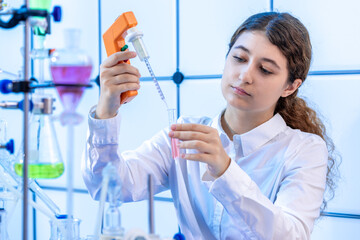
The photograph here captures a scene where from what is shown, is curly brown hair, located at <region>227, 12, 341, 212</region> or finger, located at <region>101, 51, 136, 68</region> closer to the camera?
finger, located at <region>101, 51, 136, 68</region>

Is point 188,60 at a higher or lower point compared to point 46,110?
higher

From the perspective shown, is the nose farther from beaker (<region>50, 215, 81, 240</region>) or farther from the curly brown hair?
beaker (<region>50, 215, 81, 240</region>)

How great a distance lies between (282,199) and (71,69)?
2.73 feet

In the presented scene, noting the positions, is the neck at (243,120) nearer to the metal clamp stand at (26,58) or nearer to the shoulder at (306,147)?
the shoulder at (306,147)

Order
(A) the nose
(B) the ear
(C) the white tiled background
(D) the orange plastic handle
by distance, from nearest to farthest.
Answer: (D) the orange plastic handle
(A) the nose
(B) the ear
(C) the white tiled background

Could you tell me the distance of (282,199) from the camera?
4.74ft

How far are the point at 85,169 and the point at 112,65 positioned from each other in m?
0.36

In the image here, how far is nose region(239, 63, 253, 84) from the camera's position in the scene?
1.46m

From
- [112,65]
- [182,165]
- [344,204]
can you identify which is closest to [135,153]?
[182,165]

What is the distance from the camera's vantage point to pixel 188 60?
203 centimetres

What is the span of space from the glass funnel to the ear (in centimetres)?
91

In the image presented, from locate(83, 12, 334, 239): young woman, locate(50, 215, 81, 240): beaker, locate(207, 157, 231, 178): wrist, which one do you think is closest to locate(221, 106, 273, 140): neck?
locate(83, 12, 334, 239): young woman

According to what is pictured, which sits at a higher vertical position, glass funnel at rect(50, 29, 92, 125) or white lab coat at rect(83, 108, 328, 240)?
glass funnel at rect(50, 29, 92, 125)

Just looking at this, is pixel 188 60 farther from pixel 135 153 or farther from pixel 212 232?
pixel 212 232
